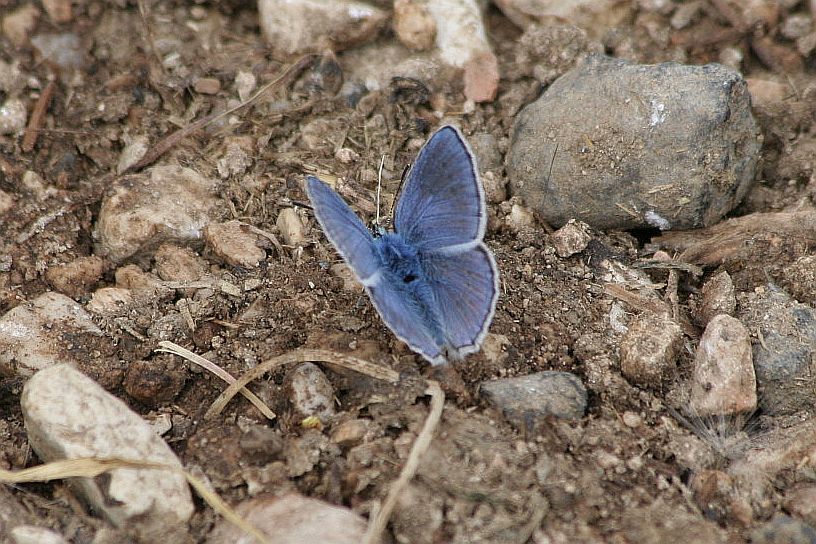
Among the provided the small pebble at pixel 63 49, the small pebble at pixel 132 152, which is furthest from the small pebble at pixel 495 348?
the small pebble at pixel 63 49

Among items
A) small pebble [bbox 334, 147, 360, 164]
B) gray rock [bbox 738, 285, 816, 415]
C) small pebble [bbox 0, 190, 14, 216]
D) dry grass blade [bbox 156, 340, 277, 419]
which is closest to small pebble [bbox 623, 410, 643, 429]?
gray rock [bbox 738, 285, 816, 415]

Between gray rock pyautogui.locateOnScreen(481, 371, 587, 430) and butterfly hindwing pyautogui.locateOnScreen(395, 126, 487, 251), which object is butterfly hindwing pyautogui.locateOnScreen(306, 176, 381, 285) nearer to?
butterfly hindwing pyautogui.locateOnScreen(395, 126, 487, 251)

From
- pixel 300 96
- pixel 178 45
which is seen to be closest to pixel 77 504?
pixel 300 96

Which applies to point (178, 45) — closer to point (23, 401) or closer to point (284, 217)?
point (284, 217)

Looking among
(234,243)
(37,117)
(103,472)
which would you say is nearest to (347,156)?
(234,243)

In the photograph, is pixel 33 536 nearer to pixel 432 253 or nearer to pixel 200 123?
pixel 432 253

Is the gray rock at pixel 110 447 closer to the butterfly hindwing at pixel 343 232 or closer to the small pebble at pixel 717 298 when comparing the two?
the butterfly hindwing at pixel 343 232
